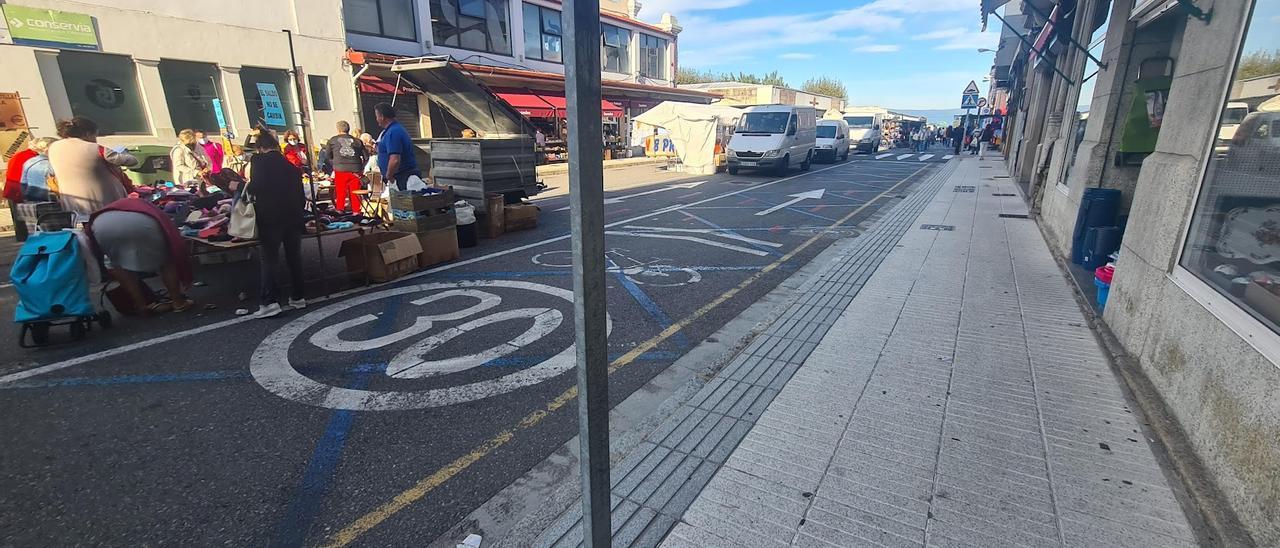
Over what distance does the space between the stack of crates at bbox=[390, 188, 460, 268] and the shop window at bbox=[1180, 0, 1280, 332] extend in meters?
→ 7.41

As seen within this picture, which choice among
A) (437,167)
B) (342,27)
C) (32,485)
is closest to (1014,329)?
(32,485)

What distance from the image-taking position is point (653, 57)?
32812 mm

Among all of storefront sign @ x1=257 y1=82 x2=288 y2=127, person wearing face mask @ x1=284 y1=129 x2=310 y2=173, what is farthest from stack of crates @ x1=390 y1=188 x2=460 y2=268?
person wearing face mask @ x1=284 y1=129 x2=310 y2=173

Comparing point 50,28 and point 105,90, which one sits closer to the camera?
point 50,28

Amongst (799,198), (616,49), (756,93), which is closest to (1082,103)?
(799,198)

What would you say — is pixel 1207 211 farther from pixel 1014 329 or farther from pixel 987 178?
pixel 987 178

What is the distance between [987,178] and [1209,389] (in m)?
18.2

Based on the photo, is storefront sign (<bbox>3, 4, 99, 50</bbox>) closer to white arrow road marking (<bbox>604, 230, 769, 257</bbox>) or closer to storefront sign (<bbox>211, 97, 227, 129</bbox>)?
storefront sign (<bbox>211, 97, 227, 129</bbox>)

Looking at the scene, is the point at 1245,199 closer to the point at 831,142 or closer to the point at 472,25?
the point at 472,25

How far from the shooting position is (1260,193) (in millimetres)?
3027

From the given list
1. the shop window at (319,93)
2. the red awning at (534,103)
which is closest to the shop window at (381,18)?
the shop window at (319,93)

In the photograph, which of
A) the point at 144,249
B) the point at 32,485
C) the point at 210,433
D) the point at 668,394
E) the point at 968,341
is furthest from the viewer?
the point at 144,249

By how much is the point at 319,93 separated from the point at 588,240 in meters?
17.9

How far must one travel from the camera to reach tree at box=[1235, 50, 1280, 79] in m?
3.04
